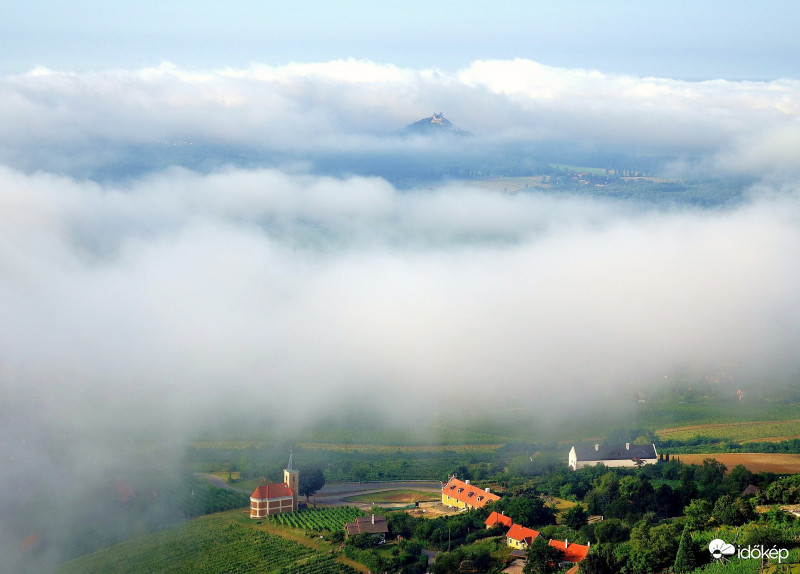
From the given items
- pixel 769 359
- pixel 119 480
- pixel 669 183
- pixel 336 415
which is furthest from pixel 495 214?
pixel 119 480

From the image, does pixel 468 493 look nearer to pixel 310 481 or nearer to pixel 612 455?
pixel 310 481

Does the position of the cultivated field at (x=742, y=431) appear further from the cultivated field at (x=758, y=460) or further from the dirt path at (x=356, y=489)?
the dirt path at (x=356, y=489)

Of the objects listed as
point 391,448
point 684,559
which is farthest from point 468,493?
point 684,559

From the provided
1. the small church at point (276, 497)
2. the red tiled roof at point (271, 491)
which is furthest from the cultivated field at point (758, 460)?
the red tiled roof at point (271, 491)

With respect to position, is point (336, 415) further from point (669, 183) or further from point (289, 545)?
point (669, 183)

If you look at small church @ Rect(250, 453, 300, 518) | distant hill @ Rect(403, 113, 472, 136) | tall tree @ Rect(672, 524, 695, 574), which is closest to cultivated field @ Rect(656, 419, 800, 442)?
small church @ Rect(250, 453, 300, 518)

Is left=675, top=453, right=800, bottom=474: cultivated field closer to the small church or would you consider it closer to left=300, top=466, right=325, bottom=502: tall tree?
left=300, top=466, right=325, bottom=502: tall tree
